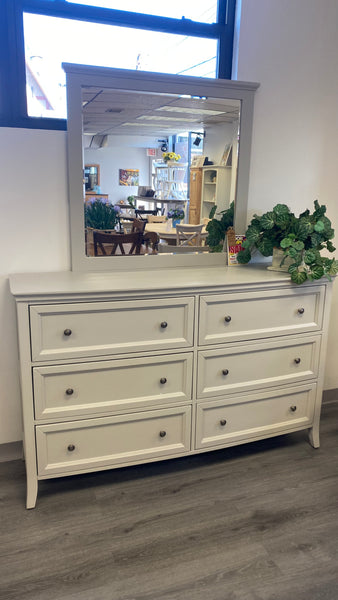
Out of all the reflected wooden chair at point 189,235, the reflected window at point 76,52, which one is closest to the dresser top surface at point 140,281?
the reflected wooden chair at point 189,235

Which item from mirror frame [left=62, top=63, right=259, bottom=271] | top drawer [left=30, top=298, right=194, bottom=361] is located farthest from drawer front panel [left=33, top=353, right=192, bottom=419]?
mirror frame [left=62, top=63, right=259, bottom=271]

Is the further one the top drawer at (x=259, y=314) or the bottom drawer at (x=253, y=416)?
the bottom drawer at (x=253, y=416)

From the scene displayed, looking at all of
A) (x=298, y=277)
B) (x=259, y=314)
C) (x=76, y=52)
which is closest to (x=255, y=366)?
(x=259, y=314)

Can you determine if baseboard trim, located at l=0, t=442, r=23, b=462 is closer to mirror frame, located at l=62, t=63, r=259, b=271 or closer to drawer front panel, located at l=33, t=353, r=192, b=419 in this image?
drawer front panel, located at l=33, t=353, r=192, b=419

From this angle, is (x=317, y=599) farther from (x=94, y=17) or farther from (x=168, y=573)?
(x=94, y=17)

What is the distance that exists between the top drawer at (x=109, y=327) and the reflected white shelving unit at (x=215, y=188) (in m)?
0.67

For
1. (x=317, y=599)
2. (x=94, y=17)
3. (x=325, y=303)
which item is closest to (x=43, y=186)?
(x=94, y=17)

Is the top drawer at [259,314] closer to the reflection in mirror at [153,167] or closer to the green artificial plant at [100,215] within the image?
the reflection in mirror at [153,167]

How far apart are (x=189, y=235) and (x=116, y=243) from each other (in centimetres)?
41

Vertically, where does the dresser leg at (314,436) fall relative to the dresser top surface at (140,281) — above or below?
below

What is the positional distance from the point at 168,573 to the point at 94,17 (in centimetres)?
251

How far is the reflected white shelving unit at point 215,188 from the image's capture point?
239 cm

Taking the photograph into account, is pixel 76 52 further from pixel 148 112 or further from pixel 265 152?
pixel 265 152

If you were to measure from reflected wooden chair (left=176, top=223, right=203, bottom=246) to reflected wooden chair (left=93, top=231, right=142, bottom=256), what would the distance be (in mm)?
220
